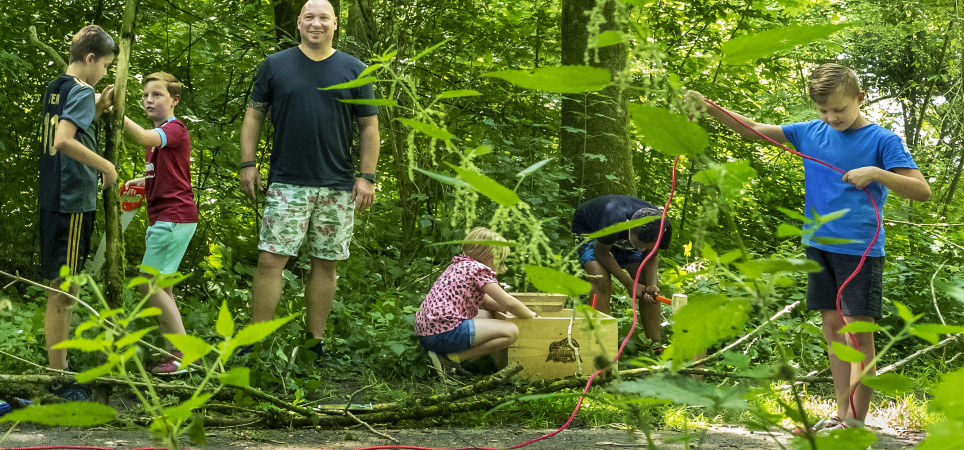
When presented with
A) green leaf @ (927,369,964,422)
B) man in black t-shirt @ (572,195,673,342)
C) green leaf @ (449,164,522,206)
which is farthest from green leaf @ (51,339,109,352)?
man in black t-shirt @ (572,195,673,342)

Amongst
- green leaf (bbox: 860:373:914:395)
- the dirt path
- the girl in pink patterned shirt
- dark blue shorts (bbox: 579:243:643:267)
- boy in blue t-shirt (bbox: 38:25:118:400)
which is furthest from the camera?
dark blue shorts (bbox: 579:243:643:267)

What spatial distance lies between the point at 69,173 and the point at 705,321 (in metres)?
3.51

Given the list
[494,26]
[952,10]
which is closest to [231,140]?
[494,26]

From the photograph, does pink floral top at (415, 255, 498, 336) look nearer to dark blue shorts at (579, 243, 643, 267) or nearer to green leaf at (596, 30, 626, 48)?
dark blue shorts at (579, 243, 643, 267)

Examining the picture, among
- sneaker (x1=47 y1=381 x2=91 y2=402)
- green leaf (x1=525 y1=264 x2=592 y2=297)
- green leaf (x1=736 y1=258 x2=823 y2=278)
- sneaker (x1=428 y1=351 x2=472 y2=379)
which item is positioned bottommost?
sneaker (x1=428 y1=351 x2=472 y2=379)

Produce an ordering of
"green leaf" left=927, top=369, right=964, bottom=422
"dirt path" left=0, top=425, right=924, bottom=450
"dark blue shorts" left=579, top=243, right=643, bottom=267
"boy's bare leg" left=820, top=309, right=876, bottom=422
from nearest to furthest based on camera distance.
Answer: "green leaf" left=927, top=369, right=964, bottom=422, "dirt path" left=0, top=425, right=924, bottom=450, "boy's bare leg" left=820, top=309, right=876, bottom=422, "dark blue shorts" left=579, top=243, right=643, bottom=267

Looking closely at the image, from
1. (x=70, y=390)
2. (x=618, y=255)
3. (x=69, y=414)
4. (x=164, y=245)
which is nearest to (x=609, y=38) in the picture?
(x=69, y=414)

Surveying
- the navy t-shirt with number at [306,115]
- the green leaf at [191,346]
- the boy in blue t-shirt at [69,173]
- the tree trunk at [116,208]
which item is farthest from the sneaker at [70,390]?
the green leaf at [191,346]

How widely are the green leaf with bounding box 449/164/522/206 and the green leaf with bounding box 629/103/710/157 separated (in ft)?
0.41

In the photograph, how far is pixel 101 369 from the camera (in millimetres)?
739

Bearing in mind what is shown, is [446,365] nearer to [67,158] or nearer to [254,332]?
[67,158]

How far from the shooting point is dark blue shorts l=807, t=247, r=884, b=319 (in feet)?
9.96

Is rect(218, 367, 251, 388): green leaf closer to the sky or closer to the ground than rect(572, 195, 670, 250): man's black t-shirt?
closer to the sky

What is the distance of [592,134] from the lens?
23.2 ft
